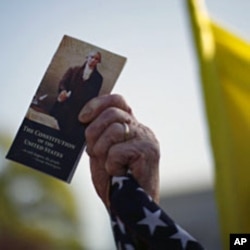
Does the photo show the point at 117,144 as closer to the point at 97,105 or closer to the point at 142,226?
the point at 97,105

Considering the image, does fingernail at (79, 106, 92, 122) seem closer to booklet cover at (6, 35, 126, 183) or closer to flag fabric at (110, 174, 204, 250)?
booklet cover at (6, 35, 126, 183)

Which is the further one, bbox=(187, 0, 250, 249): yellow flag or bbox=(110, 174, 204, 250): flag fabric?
bbox=(110, 174, 204, 250): flag fabric

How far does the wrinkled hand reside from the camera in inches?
78.8

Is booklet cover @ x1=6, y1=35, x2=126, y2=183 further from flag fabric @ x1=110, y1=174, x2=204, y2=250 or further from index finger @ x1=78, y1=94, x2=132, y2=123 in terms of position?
flag fabric @ x1=110, y1=174, x2=204, y2=250

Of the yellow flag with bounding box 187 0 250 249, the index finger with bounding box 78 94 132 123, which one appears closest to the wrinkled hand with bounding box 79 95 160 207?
the index finger with bounding box 78 94 132 123

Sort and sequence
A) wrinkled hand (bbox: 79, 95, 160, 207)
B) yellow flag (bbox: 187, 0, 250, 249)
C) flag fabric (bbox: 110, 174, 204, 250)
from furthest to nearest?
wrinkled hand (bbox: 79, 95, 160, 207), flag fabric (bbox: 110, 174, 204, 250), yellow flag (bbox: 187, 0, 250, 249)

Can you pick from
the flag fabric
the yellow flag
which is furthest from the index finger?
the yellow flag

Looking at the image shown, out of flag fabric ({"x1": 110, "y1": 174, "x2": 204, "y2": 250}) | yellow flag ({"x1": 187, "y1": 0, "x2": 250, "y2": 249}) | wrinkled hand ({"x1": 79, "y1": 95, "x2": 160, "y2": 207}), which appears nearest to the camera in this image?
yellow flag ({"x1": 187, "y1": 0, "x2": 250, "y2": 249})

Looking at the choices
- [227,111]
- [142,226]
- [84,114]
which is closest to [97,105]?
[84,114]

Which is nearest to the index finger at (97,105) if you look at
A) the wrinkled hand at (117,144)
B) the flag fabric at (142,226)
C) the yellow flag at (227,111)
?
the wrinkled hand at (117,144)

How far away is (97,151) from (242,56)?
0.36m

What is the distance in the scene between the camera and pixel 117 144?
6.60ft

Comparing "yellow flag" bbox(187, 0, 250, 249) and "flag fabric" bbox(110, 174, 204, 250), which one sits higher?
"yellow flag" bbox(187, 0, 250, 249)

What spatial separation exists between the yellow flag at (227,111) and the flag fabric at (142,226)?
230 millimetres
